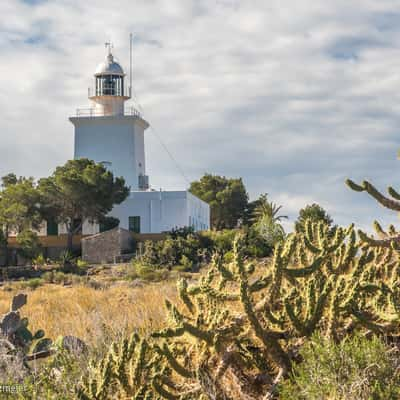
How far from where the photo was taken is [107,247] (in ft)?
152

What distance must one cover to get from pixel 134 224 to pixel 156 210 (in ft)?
5.16

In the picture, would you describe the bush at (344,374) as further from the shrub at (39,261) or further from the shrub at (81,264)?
the shrub at (39,261)

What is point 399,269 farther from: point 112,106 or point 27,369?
point 112,106

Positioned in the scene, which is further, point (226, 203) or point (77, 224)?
point (226, 203)

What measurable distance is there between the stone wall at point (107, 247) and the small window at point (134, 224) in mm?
4952

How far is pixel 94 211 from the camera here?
165 feet

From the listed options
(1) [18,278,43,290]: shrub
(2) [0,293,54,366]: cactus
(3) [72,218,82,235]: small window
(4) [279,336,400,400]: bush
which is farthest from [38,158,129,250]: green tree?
(4) [279,336,400,400]: bush

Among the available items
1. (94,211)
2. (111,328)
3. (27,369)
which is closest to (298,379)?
(27,369)

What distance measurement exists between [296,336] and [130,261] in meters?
39.3

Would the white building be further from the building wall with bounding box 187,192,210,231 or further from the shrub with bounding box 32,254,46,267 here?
the shrub with bounding box 32,254,46,267

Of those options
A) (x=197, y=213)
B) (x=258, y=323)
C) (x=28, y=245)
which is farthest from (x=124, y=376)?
(x=197, y=213)

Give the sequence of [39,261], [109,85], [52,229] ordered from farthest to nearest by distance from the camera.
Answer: [109,85]
[52,229]
[39,261]

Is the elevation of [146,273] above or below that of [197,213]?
below

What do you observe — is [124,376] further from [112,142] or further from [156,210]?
[112,142]
